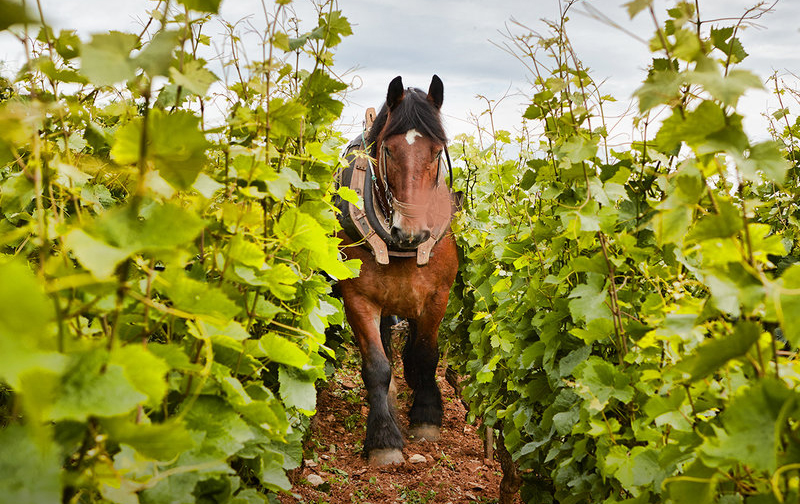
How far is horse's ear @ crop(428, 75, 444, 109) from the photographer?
409cm

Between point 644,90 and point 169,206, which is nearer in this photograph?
point 169,206

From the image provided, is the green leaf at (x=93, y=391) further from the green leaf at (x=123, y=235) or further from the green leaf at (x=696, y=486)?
the green leaf at (x=696, y=486)

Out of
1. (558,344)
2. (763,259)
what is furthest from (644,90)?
(558,344)

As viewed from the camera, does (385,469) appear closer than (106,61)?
No

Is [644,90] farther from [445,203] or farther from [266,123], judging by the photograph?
[445,203]

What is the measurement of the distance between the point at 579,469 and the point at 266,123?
161 cm

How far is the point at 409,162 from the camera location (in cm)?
364

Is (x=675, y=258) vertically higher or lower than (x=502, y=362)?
higher

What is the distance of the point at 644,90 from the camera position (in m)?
0.91

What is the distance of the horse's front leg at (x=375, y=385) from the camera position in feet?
12.4

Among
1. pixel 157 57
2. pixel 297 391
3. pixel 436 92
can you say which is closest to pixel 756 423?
pixel 157 57

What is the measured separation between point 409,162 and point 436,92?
78 centimetres

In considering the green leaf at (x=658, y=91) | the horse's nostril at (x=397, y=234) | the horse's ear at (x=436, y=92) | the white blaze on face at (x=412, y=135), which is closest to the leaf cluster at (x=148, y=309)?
the green leaf at (x=658, y=91)

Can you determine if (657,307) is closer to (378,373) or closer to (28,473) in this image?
(28,473)
